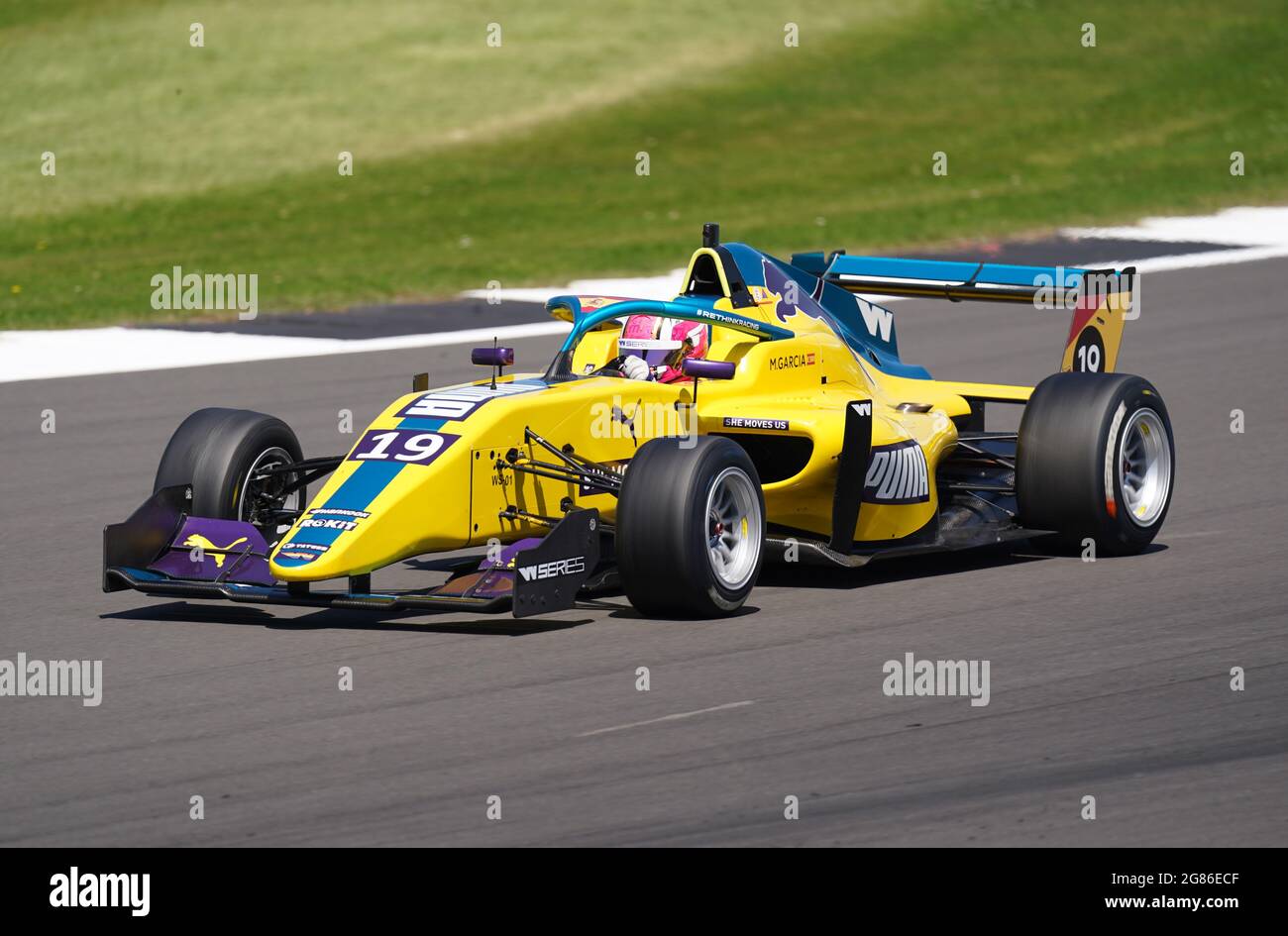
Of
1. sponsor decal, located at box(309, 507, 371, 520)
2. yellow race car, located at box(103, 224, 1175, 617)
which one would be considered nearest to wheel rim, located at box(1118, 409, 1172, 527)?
yellow race car, located at box(103, 224, 1175, 617)

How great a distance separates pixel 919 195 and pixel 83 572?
766 inches

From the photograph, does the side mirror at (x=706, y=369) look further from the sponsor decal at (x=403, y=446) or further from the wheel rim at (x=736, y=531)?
the sponsor decal at (x=403, y=446)

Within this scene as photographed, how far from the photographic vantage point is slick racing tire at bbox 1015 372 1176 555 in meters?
10.5

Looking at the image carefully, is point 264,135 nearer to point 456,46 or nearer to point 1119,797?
point 456,46

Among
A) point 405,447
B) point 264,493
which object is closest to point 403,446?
point 405,447

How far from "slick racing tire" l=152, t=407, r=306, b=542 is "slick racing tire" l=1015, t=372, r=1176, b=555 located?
357cm

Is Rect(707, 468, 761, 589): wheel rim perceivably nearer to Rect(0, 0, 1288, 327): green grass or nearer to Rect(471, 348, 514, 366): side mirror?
Rect(471, 348, 514, 366): side mirror

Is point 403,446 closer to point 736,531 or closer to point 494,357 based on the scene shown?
point 494,357

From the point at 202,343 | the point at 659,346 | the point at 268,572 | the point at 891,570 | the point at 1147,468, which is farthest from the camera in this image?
the point at 202,343

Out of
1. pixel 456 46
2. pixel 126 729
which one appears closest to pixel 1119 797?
pixel 126 729

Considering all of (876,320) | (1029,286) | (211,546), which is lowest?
(211,546)

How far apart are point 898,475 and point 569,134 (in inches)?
961

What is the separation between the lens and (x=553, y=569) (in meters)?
9.10

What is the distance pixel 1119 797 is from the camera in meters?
6.95
